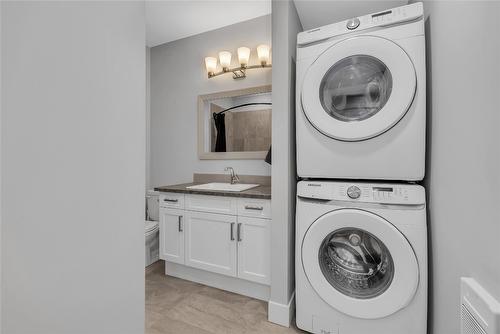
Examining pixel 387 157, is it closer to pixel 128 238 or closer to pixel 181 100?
pixel 128 238

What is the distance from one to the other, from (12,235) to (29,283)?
7cm

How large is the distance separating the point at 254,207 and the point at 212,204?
0.38 metres

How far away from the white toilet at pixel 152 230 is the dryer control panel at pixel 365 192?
65.3 inches

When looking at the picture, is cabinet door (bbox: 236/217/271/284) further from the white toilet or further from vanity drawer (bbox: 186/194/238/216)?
the white toilet

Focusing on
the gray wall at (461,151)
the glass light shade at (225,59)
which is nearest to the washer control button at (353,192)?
the gray wall at (461,151)

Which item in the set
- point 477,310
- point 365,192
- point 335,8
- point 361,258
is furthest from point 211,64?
point 477,310

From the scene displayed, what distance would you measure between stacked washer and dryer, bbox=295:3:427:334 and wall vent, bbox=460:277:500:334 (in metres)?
0.44

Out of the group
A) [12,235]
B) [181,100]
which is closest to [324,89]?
[12,235]

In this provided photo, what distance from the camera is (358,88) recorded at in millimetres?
1474

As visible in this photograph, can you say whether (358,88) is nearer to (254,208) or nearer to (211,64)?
(254,208)

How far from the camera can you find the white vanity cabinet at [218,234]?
186cm

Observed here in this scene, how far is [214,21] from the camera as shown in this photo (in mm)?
2568

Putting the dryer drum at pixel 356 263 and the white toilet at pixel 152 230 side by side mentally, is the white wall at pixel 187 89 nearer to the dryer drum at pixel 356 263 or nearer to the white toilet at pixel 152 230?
the white toilet at pixel 152 230

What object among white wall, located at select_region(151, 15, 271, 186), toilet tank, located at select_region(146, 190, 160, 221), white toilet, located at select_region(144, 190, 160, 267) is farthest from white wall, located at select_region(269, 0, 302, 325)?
toilet tank, located at select_region(146, 190, 160, 221)
